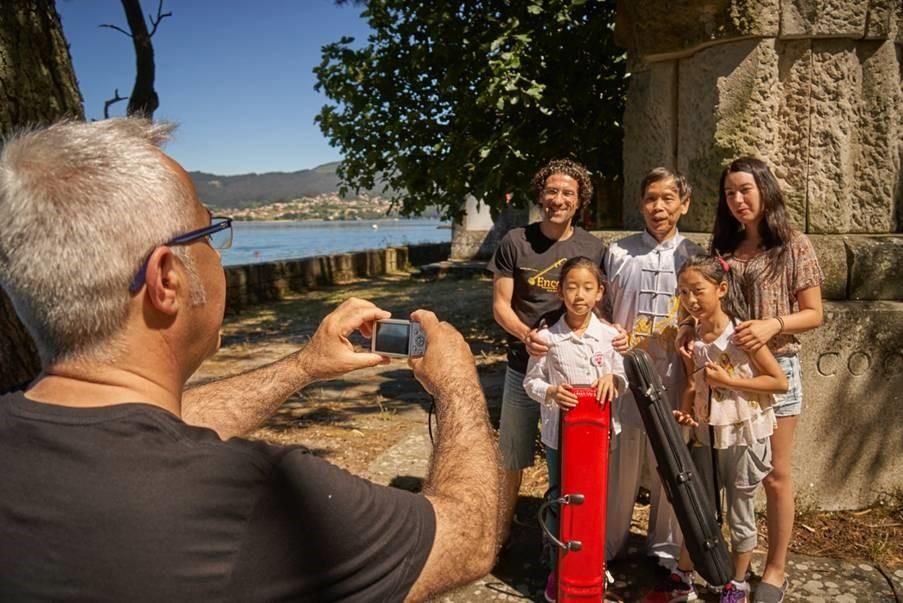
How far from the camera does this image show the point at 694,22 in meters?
3.82

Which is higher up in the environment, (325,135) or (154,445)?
(325,135)

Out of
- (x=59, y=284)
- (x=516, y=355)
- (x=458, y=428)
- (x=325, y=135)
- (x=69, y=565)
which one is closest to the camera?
(x=69, y=565)

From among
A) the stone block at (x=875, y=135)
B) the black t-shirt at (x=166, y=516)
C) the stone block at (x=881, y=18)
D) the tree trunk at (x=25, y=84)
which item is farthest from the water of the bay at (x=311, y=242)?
the stone block at (x=881, y=18)

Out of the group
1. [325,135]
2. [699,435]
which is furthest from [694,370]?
[325,135]

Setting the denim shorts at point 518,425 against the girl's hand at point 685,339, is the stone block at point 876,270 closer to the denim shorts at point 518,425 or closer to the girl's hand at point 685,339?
the girl's hand at point 685,339

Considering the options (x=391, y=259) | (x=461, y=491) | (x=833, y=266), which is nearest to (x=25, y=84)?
(x=461, y=491)

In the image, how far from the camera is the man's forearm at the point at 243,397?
67.5 inches

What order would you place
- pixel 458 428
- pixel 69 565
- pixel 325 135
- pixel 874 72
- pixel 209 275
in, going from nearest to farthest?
pixel 69 565 < pixel 209 275 < pixel 458 428 < pixel 874 72 < pixel 325 135

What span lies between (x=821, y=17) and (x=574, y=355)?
230 cm

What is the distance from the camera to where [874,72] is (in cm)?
379

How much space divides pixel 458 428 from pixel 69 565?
752 mm

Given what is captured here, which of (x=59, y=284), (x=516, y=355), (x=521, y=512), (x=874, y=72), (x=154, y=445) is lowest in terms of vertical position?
(x=521, y=512)

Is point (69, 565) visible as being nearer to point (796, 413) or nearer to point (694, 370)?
point (694, 370)

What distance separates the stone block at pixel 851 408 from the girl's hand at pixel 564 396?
1.43 meters
